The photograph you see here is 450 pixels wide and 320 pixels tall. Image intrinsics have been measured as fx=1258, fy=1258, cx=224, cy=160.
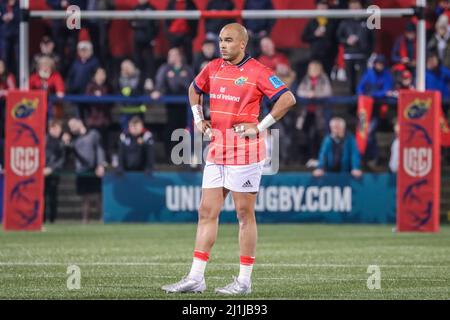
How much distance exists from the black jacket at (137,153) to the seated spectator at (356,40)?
4002 mm

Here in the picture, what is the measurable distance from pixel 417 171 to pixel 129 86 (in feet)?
20.5

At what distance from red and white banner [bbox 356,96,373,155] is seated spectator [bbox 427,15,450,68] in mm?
1742

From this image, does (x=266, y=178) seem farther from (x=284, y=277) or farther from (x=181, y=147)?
(x=284, y=277)

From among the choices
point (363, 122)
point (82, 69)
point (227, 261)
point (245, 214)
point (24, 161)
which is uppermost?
point (82, 69)

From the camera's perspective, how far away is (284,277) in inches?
481

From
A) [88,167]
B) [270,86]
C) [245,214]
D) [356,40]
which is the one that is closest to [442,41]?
[356,40]

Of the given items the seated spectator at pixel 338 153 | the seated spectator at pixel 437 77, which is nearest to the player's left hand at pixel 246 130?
the seated spectator at pixel 338 153

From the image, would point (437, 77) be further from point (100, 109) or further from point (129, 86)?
point (100, 109)

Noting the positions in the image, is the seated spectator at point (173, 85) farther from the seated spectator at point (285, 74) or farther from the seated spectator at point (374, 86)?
the seated spectator at point (374, 86)

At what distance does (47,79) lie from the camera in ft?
76.9

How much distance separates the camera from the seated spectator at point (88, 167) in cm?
2289

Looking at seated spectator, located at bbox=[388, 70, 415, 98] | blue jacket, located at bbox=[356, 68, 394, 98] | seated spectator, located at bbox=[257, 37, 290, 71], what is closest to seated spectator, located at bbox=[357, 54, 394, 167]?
blue jacket, located at bbox=[356, 68, 394, 98]
